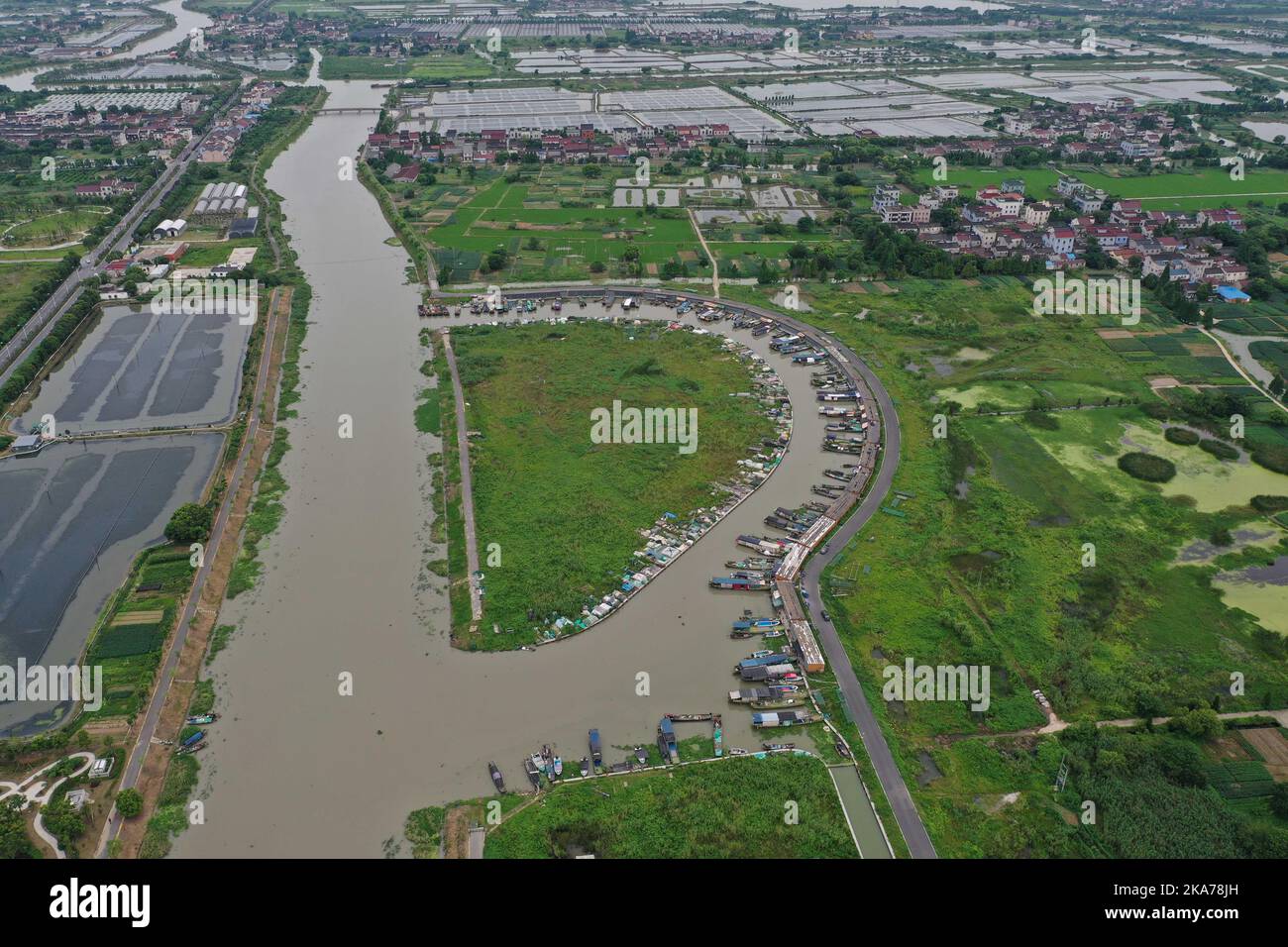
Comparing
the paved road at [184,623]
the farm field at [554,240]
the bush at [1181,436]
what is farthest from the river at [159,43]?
the bush at [1181,436]

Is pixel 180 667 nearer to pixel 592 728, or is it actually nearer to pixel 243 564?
pixel 243 564

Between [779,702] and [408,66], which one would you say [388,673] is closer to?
[779,702]

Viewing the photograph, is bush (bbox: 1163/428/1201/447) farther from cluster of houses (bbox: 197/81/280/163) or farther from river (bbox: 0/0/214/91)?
river (bbox: 0/0/214/91)

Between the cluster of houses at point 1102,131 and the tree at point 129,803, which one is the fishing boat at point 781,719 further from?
the cluster of houses at point 1102,131

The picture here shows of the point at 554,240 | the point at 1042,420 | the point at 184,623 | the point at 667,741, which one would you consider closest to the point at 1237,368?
the point at 1042,420

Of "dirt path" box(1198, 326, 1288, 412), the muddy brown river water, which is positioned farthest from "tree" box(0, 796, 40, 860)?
"dirt path" box(1198, 326, 1288, 412)

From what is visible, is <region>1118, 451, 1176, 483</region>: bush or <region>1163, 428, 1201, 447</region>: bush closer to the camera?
<region>1118, 451, 1176, 483</region>: bush
